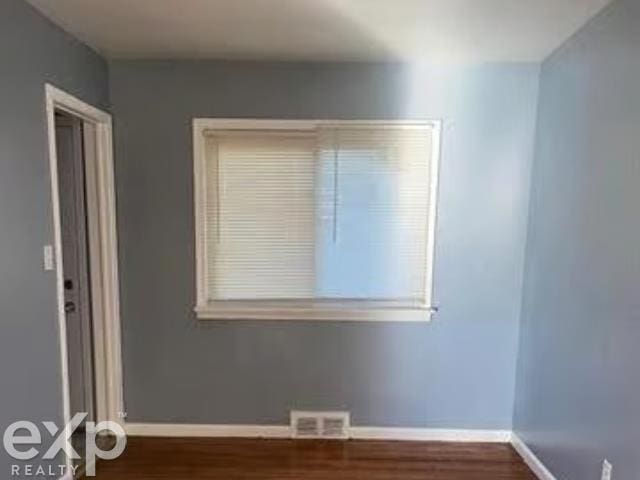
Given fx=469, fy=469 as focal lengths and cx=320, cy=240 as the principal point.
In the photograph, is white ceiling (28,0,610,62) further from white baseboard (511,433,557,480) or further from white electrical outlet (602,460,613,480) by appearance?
white baseboard (511,433,557,480)

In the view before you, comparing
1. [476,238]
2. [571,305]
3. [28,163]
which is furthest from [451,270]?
[28,163]

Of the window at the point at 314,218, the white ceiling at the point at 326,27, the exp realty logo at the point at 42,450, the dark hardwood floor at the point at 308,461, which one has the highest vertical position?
the white ceiling at the point at 326,27

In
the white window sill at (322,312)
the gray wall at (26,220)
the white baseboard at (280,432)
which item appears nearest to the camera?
the gray wall at (26,220)

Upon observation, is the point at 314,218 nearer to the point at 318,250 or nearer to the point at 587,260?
the point at 318,250

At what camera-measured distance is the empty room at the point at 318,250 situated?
8.09 feet

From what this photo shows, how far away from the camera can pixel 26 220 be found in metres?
1.97

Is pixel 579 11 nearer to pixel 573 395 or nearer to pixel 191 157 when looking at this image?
pixel 573 395

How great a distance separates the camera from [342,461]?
2.74 meters

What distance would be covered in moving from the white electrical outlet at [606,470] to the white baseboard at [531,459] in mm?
518

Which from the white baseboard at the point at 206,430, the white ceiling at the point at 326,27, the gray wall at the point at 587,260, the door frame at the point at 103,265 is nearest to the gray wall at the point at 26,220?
the white ceiling at the point at 326,27

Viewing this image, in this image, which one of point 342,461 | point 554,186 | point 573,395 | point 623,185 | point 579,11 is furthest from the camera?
point 342,461

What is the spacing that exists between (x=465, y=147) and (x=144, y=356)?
2.36m

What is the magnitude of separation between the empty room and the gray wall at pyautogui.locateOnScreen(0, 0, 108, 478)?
0.41ft

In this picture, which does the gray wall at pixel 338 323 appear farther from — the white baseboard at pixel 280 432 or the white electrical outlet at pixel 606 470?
the white electrical outlet at pixel 606 470
